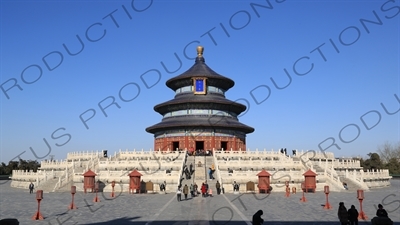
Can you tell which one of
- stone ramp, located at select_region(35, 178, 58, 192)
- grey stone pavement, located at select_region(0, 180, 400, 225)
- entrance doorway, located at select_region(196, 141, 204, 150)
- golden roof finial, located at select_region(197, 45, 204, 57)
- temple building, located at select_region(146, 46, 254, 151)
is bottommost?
grey stone pavement, located at select_region(0, 180, 400, 225)

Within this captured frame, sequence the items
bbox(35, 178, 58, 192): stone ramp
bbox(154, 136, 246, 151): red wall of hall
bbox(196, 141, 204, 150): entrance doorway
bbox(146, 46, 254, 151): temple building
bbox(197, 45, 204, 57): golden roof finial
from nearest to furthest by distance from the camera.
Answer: bbox(35, 178, 58, 192): stone ramp < bbox(154, 136, 246, 151): red wall of hall < bbox(146, 46, 254, 151): temple building < bbox(196, 141, 204, 150): entrance doorway < bbox(197, 45, 204, 57): golden roof finial

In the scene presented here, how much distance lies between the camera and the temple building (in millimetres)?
51781

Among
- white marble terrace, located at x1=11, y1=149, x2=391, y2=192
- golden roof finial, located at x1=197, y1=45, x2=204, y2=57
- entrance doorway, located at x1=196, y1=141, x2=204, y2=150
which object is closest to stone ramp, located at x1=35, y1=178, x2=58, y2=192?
white marble terrace, located at x1=11, y1=149, x2=391, y2=192

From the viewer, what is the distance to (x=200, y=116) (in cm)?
5372

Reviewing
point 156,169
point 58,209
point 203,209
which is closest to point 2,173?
point 156,169

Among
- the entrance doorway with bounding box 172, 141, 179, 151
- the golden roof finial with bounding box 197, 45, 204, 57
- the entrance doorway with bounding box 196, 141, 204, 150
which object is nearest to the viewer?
the entrance doorway with bounding box 196, 141, 204, 150

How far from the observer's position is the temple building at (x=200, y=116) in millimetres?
51781

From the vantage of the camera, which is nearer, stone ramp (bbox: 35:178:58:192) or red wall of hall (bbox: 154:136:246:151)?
stone ramp (bbox: 35:178:58:192)

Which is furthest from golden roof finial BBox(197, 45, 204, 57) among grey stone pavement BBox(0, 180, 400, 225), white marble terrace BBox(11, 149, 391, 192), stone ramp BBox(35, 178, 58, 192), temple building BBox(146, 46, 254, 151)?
grey stone pavement BBox(0, 180, 400, 225)

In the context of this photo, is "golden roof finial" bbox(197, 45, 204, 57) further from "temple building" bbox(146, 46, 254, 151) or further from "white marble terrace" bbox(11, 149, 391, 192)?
"white marble terrace" bbox(11, 149, 391, 192)

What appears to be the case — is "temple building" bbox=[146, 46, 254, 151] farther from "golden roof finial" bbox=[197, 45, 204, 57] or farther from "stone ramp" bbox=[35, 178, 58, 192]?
"stone ramp" bbox=[35, 178, 58, 192]

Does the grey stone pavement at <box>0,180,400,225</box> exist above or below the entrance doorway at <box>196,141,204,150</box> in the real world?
below

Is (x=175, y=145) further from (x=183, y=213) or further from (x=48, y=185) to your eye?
(x=183, y=213)

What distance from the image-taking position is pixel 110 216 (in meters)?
17.2
